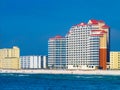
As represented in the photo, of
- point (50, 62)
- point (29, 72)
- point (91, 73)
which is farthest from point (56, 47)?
point (91, 73)

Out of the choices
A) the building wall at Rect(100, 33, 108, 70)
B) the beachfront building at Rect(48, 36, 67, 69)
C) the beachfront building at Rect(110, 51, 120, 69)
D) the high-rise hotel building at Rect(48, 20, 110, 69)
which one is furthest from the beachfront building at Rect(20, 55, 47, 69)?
the beachfront building at Rect(110, 51, 120, 69)

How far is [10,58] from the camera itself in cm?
17275

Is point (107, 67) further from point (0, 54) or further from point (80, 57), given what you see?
point (0, 54)

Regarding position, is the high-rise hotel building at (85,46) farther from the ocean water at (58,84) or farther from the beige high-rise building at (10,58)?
the ocean water at (58,84)

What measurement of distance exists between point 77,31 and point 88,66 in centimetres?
1271

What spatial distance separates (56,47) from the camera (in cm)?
16775

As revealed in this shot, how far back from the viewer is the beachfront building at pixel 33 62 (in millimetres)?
173375

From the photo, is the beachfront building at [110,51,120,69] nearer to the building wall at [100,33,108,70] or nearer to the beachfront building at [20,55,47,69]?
the building wall at [100,33,108,70]

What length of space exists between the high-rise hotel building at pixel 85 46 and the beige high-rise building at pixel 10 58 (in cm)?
1072

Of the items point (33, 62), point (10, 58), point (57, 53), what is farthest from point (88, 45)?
point (10, 58)

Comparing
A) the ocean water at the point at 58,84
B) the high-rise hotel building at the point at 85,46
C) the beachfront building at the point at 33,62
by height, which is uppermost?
the high-rise hotel building at the point at 85,46

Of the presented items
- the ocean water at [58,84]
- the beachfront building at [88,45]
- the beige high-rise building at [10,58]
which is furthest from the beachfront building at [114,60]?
the ocean water at [58,84]

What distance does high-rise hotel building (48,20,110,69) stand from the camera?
153 m

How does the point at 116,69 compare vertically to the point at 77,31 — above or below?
below
